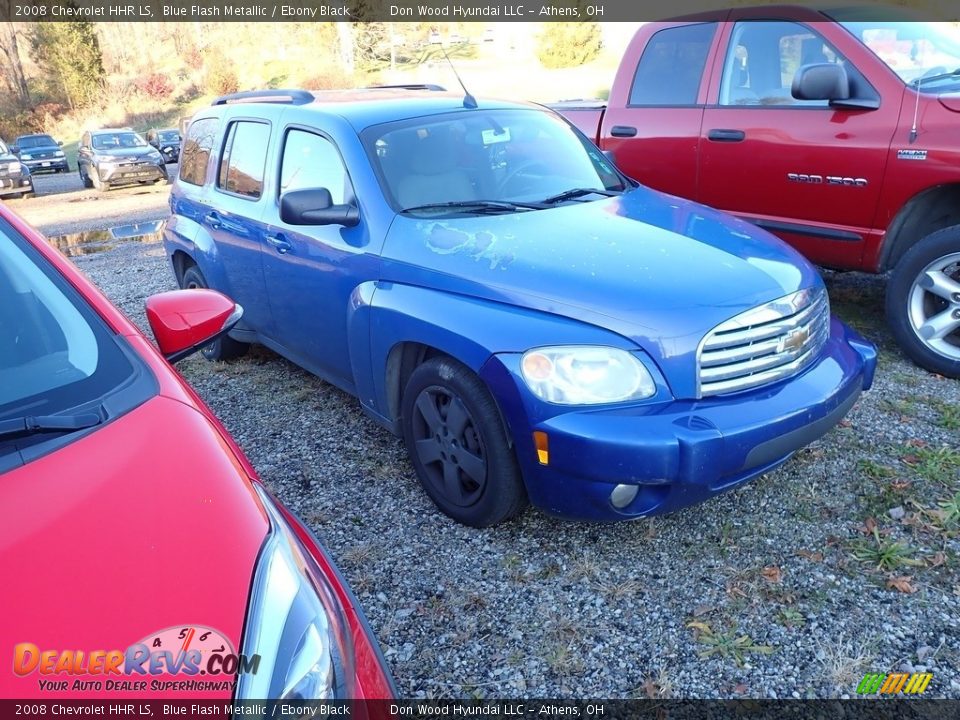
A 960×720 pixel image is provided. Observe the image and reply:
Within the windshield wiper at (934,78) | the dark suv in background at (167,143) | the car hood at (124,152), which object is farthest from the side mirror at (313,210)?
the dark suv in background at (167,143)

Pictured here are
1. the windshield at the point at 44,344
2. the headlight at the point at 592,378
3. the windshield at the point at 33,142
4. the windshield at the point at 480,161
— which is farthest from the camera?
the windshield at the point at 33,142

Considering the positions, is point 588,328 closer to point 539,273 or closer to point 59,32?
point 539,273

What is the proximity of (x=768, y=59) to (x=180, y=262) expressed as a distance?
4275 mm

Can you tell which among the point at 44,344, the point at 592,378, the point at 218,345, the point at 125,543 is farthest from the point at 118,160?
the point at 125,543

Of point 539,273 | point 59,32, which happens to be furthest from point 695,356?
point 59,32

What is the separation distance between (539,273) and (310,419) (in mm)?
2054

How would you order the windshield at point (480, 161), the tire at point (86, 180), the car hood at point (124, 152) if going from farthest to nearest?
the tire at point (86, 180) → the car hood at point (124, 152) → the windshield at point (480, 161)

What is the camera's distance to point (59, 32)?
4009 centimetres

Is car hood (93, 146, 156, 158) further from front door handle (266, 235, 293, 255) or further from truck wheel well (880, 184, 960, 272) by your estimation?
truck wheel well (880, 184, 960, 272)

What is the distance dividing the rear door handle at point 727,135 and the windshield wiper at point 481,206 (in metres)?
2.07

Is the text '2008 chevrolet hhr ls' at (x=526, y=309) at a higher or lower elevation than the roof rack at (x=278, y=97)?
lower

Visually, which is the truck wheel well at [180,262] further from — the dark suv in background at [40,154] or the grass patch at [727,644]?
the dark suv in background at [40,154]

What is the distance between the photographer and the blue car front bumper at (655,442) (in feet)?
7.79

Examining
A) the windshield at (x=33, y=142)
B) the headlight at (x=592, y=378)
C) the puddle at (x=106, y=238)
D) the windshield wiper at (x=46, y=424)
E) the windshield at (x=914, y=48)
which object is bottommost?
the windshield at (x=33, y=142)
